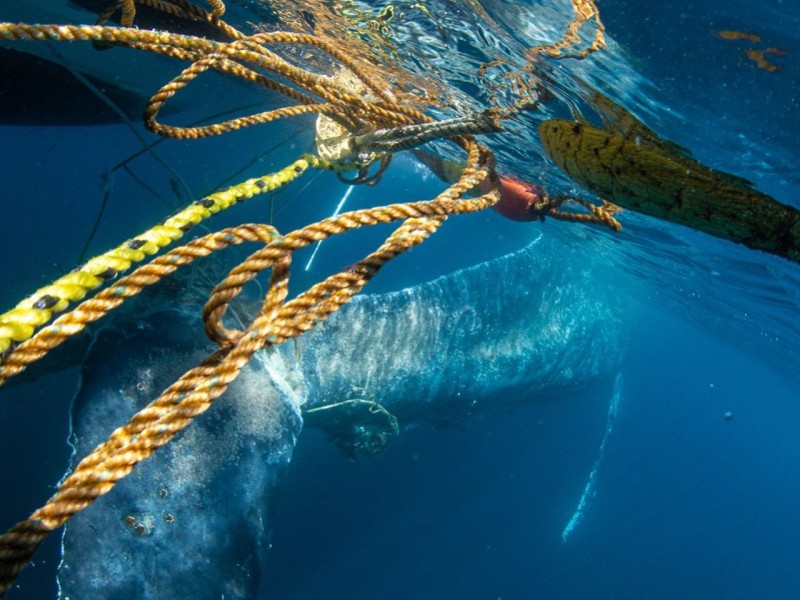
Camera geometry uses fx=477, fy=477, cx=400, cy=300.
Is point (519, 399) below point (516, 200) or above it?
below

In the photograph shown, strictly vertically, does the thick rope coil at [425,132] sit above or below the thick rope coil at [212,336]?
above

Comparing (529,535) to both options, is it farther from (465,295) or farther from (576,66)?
(576,66)

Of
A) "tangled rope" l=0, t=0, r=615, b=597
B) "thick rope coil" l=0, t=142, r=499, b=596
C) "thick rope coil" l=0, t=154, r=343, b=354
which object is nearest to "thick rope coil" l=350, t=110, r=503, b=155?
"tangled rope" l=0, t=0, r=615, b=597

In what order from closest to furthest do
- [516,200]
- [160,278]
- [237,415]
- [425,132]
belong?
[160,278], [425,132], [516,200], [237,415]

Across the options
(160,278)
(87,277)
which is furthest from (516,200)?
(87,277)

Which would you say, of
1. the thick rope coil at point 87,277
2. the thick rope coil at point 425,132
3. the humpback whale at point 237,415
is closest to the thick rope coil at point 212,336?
the thick rope coil at point 87,277

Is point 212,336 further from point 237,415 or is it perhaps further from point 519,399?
point 519,399

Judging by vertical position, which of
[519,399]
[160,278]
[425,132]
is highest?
[425,132]

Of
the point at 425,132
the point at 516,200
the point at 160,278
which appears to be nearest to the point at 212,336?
the point at 160,278

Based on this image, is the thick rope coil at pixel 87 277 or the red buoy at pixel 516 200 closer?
the thick rope coil at pixel 87 277

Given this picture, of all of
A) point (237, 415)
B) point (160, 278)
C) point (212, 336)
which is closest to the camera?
point (212, 336)

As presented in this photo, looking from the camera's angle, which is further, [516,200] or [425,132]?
[516,200]

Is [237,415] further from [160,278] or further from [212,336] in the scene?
[212,336]

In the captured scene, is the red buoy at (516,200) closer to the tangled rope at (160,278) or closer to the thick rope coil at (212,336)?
the tangled rope at (160,278)
